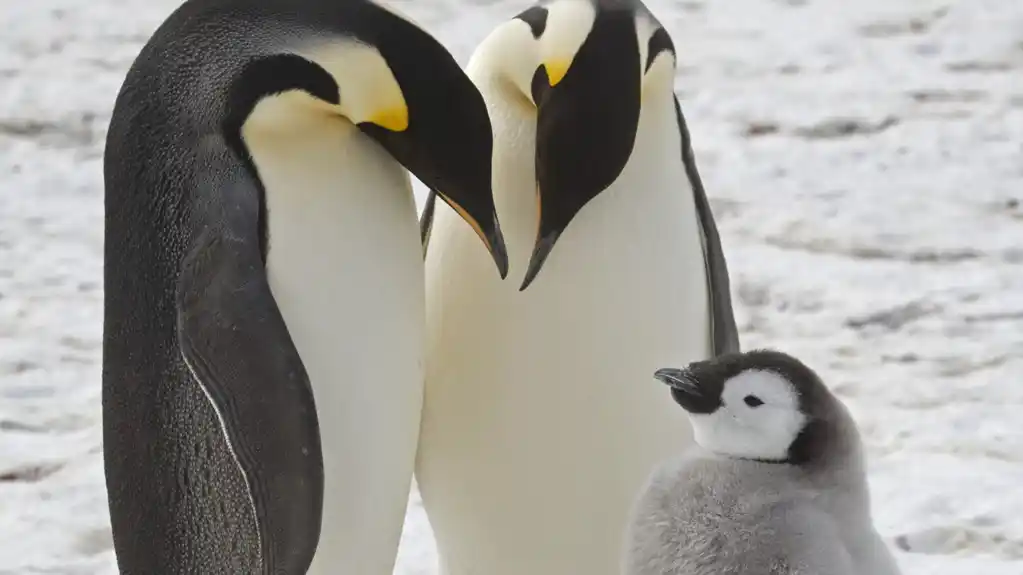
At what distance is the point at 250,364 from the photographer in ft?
4.52

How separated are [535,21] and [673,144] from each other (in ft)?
0.69

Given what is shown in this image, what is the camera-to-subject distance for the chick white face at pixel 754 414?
136 centimetres

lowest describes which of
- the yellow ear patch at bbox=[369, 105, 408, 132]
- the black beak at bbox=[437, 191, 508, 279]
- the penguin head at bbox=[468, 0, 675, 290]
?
the black beak at bbox=[437, 191, 508, 279]

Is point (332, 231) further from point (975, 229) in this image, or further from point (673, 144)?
point (975, 229)

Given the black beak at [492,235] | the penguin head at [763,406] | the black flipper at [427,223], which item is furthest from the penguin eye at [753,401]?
the black flipper at [427,223]

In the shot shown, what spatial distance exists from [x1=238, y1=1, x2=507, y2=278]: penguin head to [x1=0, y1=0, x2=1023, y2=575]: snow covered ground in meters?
0.80

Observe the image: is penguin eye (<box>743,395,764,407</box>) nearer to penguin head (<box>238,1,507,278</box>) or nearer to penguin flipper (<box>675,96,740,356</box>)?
penguin head (<box>238,1,507,278</box>)

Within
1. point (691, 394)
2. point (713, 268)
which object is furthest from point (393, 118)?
point (713, 268)

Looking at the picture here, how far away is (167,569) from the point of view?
59.0 inches

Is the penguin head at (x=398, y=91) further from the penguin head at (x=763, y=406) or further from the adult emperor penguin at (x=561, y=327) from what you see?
the penguin head at (x=763, y=406)

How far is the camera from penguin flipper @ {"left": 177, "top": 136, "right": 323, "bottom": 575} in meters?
1.38

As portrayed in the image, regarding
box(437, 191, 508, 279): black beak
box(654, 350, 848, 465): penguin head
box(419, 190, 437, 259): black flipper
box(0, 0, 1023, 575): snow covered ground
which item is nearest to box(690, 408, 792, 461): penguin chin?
box(654, 350, 848, 465): penguin head

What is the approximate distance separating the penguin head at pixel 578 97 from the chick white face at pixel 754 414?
0.82 feet

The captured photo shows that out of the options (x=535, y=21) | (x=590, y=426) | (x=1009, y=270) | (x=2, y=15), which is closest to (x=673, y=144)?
(x=535, y=21)
